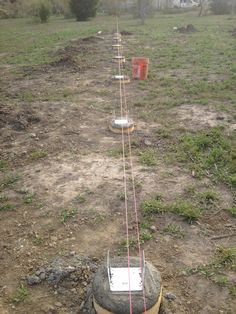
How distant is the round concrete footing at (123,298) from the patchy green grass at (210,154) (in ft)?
8.01

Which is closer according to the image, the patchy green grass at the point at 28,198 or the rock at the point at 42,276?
the rock at the point at 42,276

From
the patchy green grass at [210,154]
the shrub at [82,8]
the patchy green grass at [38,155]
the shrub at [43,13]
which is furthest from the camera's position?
the shrub at [82,8]

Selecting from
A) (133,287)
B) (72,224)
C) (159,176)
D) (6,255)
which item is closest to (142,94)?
(159,176)

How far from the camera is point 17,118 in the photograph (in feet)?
23.2

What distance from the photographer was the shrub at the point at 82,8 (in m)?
22.8

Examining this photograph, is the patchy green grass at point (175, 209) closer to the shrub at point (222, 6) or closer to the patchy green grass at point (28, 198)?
the patchy green grass at point (28, 198)

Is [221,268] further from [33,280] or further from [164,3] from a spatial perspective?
[164,3]

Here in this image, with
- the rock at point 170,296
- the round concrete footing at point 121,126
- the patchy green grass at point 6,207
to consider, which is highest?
the round concrete footing at point 121,126

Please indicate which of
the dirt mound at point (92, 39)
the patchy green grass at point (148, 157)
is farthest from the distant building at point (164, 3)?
the patchy green grass at point (148, 157)

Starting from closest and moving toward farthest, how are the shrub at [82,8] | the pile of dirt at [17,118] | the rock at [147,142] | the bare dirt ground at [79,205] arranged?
the bare dirt ground at [79,205] < the rock at [147,142] < the pile of dirt at [17,118] < the shrub at [82,8]

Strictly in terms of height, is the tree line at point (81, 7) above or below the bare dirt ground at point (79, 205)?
above

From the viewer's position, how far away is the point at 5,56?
12836mm

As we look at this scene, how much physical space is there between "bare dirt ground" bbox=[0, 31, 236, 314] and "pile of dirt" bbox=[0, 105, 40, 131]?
2cm

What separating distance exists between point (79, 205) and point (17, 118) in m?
3.13
